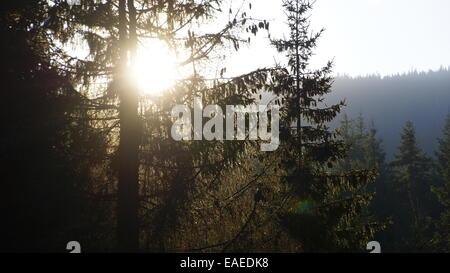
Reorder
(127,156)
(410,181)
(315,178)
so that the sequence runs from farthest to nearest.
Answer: (410,181) → (315,178) → (127,156)

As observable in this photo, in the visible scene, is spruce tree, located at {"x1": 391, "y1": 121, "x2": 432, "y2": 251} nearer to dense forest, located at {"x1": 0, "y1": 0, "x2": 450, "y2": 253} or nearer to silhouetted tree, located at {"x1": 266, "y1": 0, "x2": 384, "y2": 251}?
silhouetted tree, located at {"x1": 266, "y1": 0, "x2": 384, "y2": 251}

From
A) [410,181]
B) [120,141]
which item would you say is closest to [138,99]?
[120,141]

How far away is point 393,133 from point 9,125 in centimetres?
19260

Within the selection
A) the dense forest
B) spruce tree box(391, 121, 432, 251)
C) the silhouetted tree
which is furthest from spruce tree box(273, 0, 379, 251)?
spruce tree box(391, 121, 432, 251)

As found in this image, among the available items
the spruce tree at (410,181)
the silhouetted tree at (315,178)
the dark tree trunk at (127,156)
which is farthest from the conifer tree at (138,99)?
the spruce tree at (410,181)

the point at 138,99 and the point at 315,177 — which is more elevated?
the point at 138,99

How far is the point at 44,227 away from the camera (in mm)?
7105

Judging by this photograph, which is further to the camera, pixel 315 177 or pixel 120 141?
pixel 315 177

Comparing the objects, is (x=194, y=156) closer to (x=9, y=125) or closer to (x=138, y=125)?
(x=138, y=125)

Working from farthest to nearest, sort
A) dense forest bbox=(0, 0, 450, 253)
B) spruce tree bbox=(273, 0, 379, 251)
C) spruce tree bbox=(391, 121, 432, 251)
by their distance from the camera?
spruce tree bbox=(391, 121, 432, 251) < spruce tree bbox=(273, 0, 379, 251) < dense forest bbox=(0, 0, 450, 253)

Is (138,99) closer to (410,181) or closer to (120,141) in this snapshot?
(120,141)

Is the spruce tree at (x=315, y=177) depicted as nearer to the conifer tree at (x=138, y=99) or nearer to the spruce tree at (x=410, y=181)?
the conifer tree at (x=138, y=99)

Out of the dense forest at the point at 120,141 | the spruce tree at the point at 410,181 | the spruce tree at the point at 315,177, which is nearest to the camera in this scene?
the dense forest at the point at 120,141
